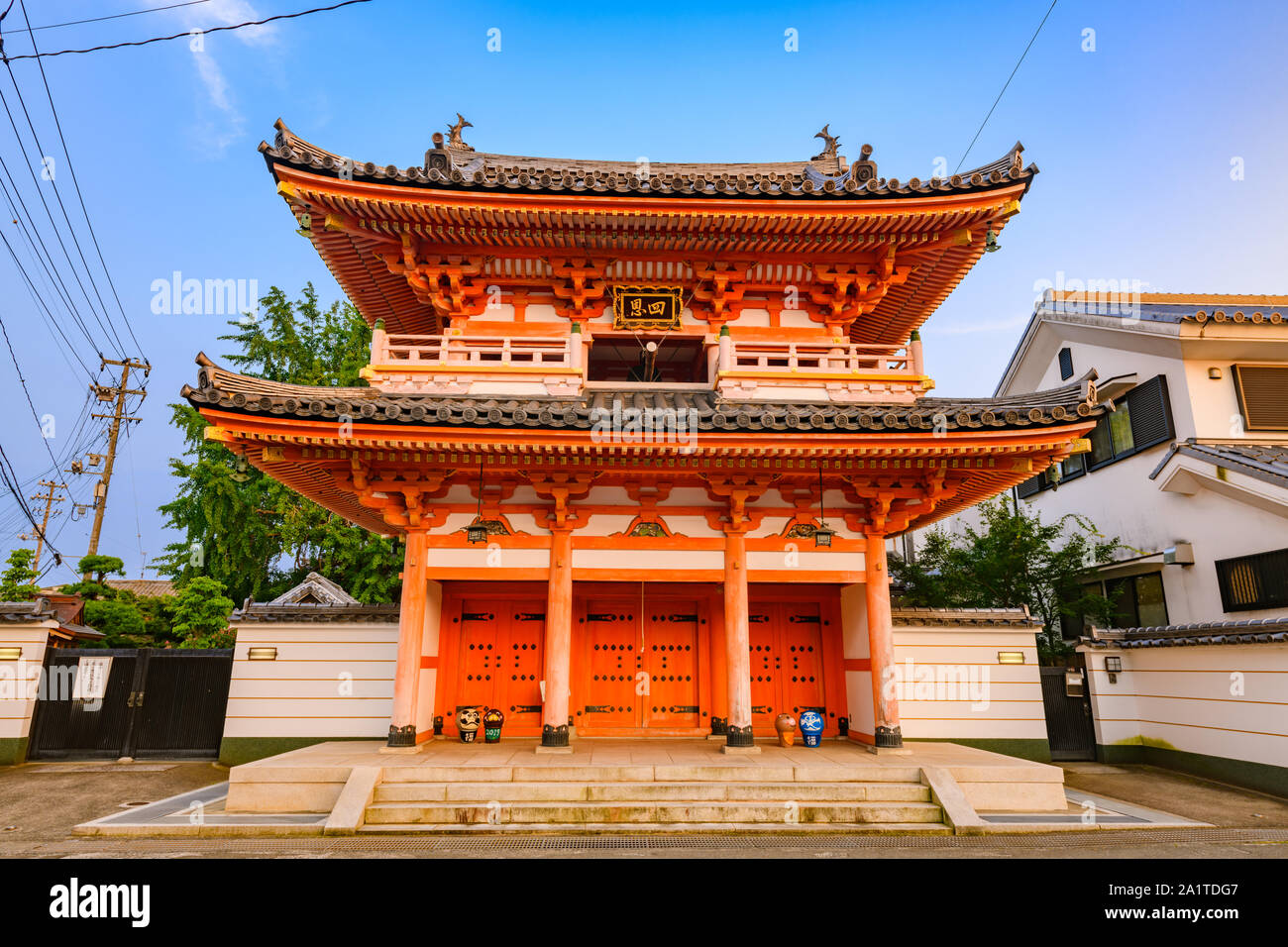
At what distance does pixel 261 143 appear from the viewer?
10.2m

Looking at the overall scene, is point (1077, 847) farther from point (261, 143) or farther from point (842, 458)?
point (261, 143)

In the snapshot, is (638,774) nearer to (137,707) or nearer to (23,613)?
(137,707)

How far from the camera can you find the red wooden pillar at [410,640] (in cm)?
1021

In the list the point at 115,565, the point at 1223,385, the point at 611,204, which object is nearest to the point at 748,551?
the point at 611,204

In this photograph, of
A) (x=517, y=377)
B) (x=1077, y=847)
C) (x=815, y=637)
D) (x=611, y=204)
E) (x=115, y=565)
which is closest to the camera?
(x=1077, y=847)

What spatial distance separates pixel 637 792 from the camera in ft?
29.3

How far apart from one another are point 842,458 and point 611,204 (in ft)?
17.9

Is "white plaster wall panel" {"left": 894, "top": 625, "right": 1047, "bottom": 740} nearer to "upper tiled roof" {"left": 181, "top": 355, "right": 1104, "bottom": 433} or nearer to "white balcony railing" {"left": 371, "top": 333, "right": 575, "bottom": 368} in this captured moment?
"upper tiled roof" {"left": 181, "top": 355, "right": 1104, "bottom": 433}

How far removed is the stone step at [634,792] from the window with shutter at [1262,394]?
526 inches

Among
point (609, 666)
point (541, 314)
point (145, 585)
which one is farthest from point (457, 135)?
point (145, 585)

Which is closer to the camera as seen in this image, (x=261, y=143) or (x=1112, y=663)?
(x=261, y=143)

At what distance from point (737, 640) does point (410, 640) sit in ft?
16.7

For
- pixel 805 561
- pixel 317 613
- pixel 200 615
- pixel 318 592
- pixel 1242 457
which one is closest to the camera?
pixel 805 561

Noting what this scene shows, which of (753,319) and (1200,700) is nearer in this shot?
(1200,700)
